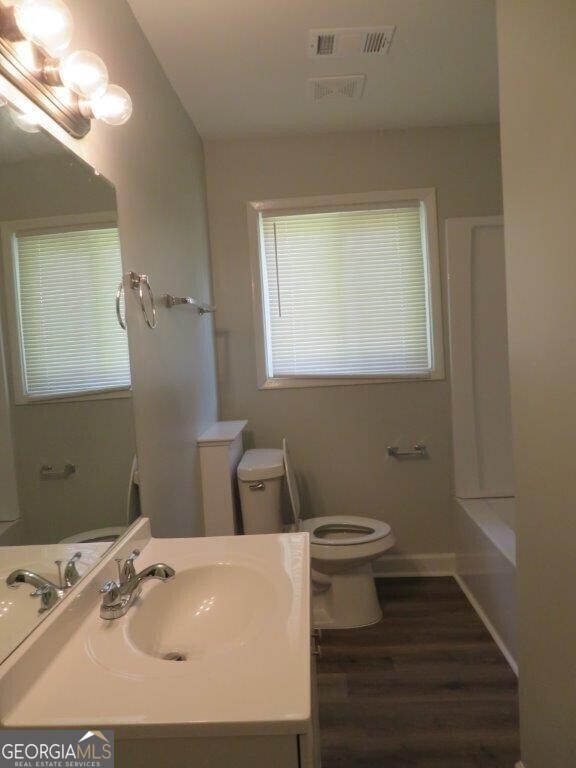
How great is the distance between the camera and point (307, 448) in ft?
10.3

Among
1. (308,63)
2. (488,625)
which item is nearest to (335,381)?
(488,625)

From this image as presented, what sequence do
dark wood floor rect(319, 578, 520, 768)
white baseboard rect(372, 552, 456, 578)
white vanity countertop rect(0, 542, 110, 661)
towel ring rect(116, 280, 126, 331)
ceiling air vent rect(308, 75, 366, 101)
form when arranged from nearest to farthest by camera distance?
white vanity countertop rect(0, 542, 110, 661) → towel ring rect(116, 280, 126, 331) → dark wood floor rect(319, 578, 520, 768) → ceiling air vent rect(308, 75, 366, 101) → white baseboard rect(372, 552, 456, 578)

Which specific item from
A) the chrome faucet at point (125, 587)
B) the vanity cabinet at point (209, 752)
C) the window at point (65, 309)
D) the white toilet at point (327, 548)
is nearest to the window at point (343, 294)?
the white toilet at point (327, 548)

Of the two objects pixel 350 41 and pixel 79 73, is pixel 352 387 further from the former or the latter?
pixel 79 73

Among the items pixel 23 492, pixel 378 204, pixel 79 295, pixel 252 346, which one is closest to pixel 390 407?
pixel 252 346

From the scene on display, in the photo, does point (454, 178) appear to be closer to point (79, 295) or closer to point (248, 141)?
point (248, 141)

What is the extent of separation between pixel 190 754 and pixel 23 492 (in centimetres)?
52

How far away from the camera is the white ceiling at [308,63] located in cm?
193

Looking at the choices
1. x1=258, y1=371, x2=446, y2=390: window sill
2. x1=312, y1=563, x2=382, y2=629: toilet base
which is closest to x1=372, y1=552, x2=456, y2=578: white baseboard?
x1=312, y1=563, x2=382, y2=629: toilet base

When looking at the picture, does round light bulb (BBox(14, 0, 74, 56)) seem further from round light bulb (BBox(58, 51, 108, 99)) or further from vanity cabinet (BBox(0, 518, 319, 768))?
vanity cabinet (BBox(0, 518, 319, 768))

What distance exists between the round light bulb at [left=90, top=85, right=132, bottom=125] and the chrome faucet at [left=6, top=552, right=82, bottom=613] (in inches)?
41.6

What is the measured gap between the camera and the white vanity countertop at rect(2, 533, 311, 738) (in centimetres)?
76

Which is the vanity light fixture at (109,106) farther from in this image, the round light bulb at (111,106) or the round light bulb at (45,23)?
the round light bulb at (45,23)

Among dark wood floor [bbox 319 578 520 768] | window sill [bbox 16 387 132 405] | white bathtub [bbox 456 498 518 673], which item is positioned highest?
window sill [bbox 16 387 132 405]
